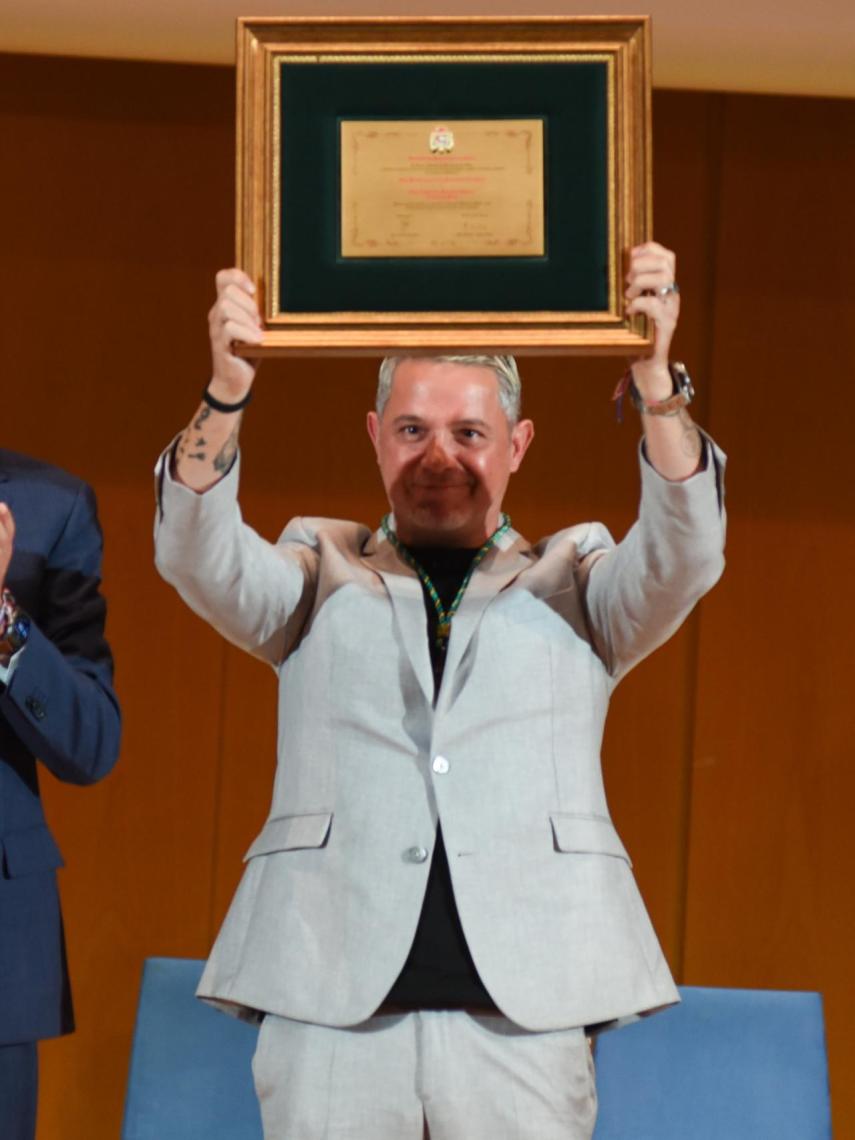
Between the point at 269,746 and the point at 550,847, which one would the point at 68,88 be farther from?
the point at 550,847

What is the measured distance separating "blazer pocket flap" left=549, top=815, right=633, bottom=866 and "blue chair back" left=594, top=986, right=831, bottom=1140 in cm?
88

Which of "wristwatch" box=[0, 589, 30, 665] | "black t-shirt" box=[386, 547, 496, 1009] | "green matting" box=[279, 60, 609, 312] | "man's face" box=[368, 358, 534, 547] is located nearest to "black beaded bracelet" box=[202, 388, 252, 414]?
"green matting" box=[279, 60, 609, 312]

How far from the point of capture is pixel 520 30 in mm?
1771

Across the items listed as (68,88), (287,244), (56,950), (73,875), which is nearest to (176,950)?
(73,875)

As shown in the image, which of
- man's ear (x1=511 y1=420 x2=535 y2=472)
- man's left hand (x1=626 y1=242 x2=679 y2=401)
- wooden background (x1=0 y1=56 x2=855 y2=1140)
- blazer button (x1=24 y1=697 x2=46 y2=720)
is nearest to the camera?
man's left hand (x1=626 y1=242 x2=679 y2=401)

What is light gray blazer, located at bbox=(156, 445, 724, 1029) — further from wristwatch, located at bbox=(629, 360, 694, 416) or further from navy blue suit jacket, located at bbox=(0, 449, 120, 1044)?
navy blue suit jacket, located at bbox=(0, 449, 120, 1044)

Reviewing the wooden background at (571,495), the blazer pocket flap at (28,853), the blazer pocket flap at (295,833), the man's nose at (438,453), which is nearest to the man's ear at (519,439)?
the man's nose at (438,453)

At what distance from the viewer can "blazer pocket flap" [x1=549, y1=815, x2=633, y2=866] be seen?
1.82 m

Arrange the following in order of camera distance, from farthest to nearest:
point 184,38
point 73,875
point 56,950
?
1. point 73,875
2. point 184,38
3. point 56,950

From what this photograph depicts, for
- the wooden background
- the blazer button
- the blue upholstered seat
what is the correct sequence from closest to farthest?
the blazer button < the blue upholstered seat < the wooden background

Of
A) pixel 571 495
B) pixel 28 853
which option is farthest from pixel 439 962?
pixel 571 495

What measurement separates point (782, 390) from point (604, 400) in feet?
1.21

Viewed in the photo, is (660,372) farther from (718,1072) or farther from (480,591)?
(718,1072)

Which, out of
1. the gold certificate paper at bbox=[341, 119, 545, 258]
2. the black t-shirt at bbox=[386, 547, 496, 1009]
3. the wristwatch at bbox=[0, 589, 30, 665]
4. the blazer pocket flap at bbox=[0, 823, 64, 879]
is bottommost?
the black t-shirt at bbox=[386, 547, 496, 1009]
